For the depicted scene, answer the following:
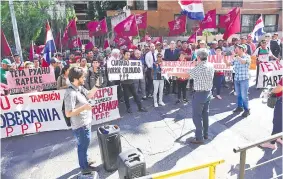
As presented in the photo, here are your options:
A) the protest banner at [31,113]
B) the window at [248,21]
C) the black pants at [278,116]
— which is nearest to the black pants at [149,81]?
the protest banner at [31,113]

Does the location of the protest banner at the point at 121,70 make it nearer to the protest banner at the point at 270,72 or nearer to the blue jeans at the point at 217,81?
the blue jeans at the point at 217,81

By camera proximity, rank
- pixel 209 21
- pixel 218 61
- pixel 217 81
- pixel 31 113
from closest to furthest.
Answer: pixel 31 113 < pixel 218 61 < pixel 217 81 < pixel 209 21

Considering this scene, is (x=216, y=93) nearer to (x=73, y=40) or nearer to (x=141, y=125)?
(x=141, y=125)

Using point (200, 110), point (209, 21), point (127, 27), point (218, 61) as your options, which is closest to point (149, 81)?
point (218, 61)

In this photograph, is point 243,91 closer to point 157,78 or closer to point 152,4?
point 157,78

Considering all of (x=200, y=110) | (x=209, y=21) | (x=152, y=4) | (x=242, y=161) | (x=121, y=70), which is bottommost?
(x=200, y=110)

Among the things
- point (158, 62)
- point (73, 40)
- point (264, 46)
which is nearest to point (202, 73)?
point (158, 62)

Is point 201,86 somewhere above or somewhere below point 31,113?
above

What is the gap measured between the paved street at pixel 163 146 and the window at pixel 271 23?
2361 centimetres

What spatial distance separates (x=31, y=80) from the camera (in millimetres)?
7973

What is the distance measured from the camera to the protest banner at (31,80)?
766cm

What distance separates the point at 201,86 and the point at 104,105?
8.75ft

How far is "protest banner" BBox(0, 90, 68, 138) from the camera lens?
6090 mm

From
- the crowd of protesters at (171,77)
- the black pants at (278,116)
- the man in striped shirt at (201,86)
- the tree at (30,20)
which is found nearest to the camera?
the crowd of protesters at (171,77)
